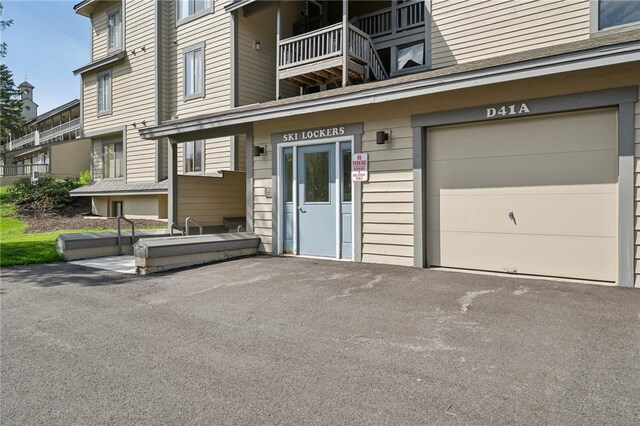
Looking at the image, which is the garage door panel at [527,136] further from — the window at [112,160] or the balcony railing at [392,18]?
the window at [112,160]

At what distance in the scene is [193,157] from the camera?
45.8 feet

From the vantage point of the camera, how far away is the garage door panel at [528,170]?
5512 mm

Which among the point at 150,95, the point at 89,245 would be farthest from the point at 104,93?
the point at 89,245

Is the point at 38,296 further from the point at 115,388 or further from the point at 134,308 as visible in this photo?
the point at 115,388

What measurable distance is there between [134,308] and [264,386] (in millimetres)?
2724

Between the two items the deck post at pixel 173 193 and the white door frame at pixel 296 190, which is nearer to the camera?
the white door frame at pixel 296 190

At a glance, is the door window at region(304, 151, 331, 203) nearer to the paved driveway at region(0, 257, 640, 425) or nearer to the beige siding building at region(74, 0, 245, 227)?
the paved driveway at region(0, 257, 640, 425)

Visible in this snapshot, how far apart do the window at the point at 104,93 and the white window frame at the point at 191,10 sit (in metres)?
4.19

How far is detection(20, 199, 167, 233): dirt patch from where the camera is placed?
1344cm

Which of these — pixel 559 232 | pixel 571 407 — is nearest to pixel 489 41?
pixel 559 232

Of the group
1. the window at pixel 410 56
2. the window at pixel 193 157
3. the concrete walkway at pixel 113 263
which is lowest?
the concrete walkway at pixel 113 263

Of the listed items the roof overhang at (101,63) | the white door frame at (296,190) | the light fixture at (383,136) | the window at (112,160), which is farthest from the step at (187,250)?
the roof overhang at (101,63)

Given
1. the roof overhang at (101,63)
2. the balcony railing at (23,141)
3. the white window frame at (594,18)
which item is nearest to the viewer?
the white window frame at (594,18)

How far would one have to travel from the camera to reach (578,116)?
564 cm
